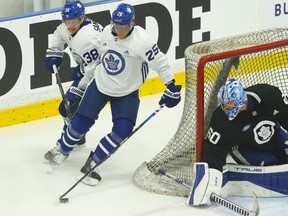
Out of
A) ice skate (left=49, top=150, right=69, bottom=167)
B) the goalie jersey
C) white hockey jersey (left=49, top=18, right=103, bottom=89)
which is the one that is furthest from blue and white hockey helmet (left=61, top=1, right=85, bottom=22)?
the goalie jersey

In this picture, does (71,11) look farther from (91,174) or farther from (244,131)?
(244,131)

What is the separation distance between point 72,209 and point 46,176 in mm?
517

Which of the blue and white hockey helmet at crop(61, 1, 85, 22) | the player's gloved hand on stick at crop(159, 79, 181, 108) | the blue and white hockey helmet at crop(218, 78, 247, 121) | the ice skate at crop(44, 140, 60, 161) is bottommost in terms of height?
the ice skate at crop(44, 140, 60, 161)

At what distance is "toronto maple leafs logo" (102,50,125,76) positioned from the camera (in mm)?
5812

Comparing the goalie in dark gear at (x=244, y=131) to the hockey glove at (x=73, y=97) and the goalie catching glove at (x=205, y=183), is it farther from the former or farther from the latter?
the hockey glove at (x=73, y=97)

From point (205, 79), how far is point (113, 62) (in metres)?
0.53

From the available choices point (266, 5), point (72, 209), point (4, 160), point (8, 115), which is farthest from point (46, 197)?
point (266, 5)

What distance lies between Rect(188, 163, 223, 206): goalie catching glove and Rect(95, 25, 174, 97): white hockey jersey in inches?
22.5

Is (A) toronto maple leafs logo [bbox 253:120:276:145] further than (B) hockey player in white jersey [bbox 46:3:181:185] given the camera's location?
No

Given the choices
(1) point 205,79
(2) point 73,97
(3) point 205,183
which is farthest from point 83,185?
(1) point 205,79

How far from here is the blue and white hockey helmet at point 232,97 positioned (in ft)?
17.7

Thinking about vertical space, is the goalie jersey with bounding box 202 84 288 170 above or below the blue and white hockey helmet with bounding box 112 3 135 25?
below

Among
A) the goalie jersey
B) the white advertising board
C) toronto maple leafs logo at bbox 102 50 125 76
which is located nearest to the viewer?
the goalie jersey

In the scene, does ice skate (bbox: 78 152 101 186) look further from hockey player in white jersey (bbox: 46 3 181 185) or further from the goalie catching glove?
the goalie catching glove
